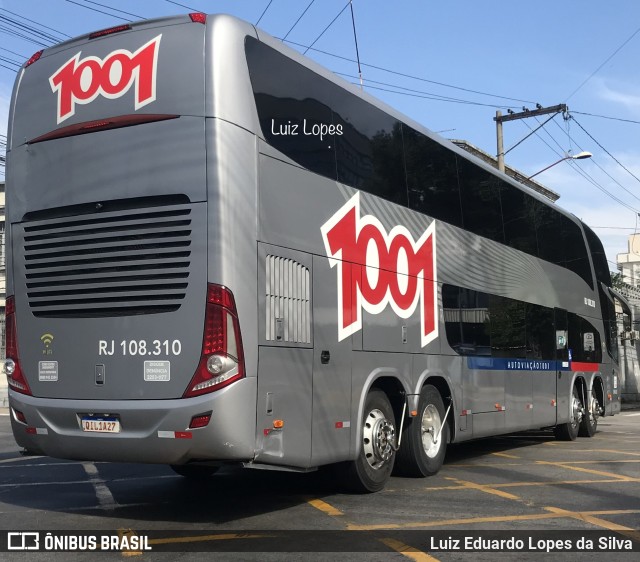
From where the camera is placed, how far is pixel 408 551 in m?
6.09

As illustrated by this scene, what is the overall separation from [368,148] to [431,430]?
361cm

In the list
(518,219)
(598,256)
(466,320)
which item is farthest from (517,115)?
(466,320)

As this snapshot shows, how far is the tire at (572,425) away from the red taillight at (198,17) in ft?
36.8

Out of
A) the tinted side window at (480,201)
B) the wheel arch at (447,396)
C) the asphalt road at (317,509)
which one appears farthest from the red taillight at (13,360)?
the tinted side window at (480,201)

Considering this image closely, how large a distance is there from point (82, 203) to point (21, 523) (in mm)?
2867

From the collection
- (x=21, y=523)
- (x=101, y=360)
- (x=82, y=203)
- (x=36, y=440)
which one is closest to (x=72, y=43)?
(x=82, y=203)

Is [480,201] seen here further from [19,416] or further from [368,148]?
[19,416]

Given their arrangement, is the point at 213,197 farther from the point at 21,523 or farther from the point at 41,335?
the point at 21,523

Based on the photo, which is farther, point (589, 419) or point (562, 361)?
point (589, 419)

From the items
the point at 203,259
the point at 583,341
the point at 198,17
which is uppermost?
the point at 198,17

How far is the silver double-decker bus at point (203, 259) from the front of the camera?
263 inches

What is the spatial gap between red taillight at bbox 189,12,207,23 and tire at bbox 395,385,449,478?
16.5 ft

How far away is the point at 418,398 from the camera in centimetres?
964

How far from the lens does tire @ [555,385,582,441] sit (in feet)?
51.3
